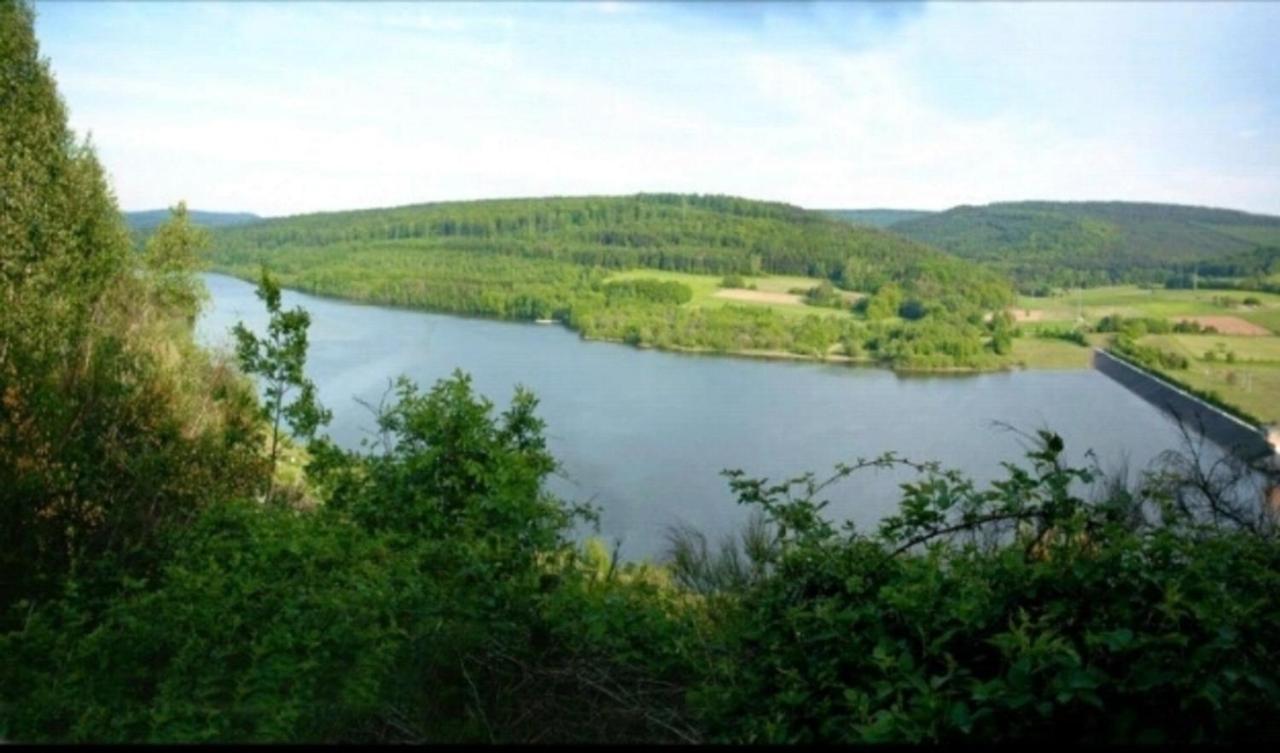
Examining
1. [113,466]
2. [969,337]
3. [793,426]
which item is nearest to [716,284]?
[793,426]

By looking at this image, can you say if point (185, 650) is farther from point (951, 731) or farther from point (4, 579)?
point (951, 731)

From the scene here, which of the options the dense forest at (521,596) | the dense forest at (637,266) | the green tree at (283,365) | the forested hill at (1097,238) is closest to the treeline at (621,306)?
the dense forest at (637,266)

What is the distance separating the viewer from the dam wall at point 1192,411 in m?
3.12

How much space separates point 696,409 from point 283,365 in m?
8.26

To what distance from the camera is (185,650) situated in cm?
244

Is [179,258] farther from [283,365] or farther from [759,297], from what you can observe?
[283,365]

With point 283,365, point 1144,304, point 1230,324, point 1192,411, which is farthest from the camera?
point 1144,304

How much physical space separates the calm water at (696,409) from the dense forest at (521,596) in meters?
2.81

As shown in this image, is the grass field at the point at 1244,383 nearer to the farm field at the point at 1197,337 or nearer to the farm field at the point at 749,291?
the farm field at the point at 1197,337

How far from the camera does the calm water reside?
314 inches

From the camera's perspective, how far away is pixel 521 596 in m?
2.44

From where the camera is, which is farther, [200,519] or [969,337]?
[969,337]

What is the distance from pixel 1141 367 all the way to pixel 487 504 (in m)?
4.95

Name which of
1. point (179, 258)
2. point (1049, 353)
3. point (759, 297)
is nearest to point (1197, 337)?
point (1049, 353)
